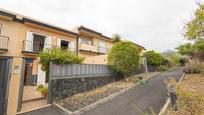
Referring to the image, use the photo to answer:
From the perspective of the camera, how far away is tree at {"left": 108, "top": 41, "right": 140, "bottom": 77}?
1129 cm

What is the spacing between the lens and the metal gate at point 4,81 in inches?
233

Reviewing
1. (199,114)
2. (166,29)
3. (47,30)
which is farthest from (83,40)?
(199,114)

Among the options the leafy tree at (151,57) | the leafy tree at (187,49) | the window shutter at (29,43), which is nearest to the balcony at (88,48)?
the window shutter at (29,43)

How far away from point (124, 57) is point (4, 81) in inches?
362

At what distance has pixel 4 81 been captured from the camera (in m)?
6.02

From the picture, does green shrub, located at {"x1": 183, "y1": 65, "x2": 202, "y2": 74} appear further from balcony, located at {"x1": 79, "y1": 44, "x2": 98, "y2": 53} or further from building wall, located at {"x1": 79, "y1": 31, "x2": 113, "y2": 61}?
balcony, located at {"x1": 79, "y1": 44, "x2": 98, "y2": 53}

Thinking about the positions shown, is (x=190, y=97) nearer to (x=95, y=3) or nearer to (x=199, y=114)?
(x=199, y=114)

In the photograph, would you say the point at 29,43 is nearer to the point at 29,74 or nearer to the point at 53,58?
the point at 29,74

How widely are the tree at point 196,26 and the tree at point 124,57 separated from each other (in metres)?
4.67

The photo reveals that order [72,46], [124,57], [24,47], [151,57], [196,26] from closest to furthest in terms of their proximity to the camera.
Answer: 1. [196,26]
2. [124,57]
3. [24,47]
4. [72,46]
5. [151,57]

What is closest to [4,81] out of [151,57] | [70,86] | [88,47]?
[70,86]

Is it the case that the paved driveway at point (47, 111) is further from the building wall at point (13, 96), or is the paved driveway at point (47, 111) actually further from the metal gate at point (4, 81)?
the metal gate at point (4, 81)

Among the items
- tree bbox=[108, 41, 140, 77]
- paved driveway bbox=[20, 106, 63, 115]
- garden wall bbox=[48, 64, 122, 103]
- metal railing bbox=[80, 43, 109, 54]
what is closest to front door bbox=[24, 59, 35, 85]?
metal railing bbox=[80, 43, 109, 54]

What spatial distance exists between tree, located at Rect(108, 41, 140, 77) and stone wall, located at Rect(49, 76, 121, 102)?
228cm
